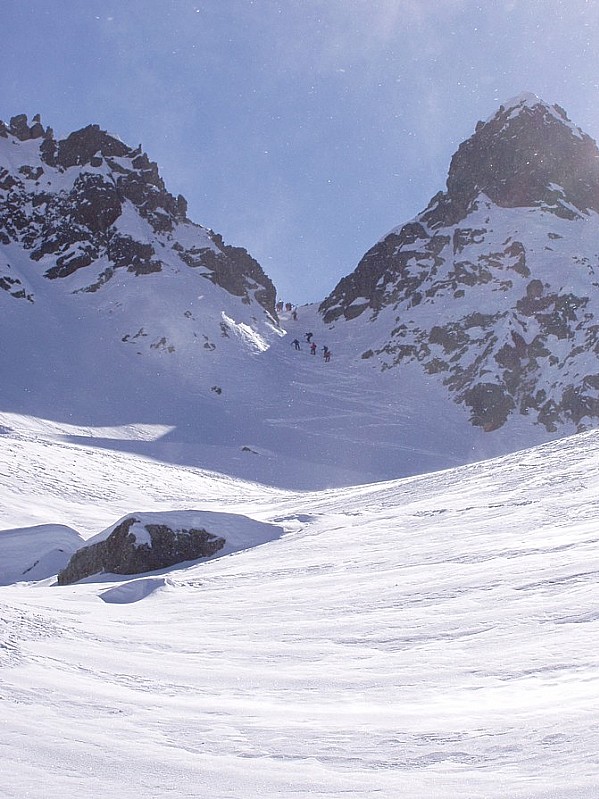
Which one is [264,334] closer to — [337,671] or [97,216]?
[97,216]

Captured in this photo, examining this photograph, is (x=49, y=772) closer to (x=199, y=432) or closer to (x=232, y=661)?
(x=232, y=661)

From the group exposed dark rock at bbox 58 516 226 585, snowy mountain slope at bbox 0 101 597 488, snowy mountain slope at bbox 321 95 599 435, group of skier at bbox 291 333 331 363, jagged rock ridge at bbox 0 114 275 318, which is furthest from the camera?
jagged rock ridge at bbox 0 114 275 318

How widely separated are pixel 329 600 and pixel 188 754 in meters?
4.13

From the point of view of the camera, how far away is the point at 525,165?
280ft

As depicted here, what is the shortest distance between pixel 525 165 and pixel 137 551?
274 feet

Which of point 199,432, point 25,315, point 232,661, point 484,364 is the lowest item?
point 232,661

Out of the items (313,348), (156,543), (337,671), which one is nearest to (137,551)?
(156,543)

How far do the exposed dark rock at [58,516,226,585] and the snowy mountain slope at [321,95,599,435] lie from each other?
138 ft

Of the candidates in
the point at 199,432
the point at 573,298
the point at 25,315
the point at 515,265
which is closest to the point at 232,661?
the point at 199,432

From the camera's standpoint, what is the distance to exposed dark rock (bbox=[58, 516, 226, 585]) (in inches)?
521

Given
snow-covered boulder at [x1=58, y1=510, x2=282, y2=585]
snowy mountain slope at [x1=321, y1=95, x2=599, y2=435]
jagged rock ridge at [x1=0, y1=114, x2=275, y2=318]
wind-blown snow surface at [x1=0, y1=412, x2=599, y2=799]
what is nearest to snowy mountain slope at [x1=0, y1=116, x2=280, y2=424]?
jagged rock ridge at [x1=0, y1=114, x2=275, y2=318]

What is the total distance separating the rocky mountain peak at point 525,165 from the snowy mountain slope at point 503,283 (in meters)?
0.16

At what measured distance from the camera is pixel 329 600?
7.50 m

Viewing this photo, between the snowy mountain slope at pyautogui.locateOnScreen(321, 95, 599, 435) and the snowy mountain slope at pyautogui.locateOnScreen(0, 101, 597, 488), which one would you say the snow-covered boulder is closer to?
the snowy mountain slope at pyautogui.locateOnScreen(0, 101, 597, 488)
